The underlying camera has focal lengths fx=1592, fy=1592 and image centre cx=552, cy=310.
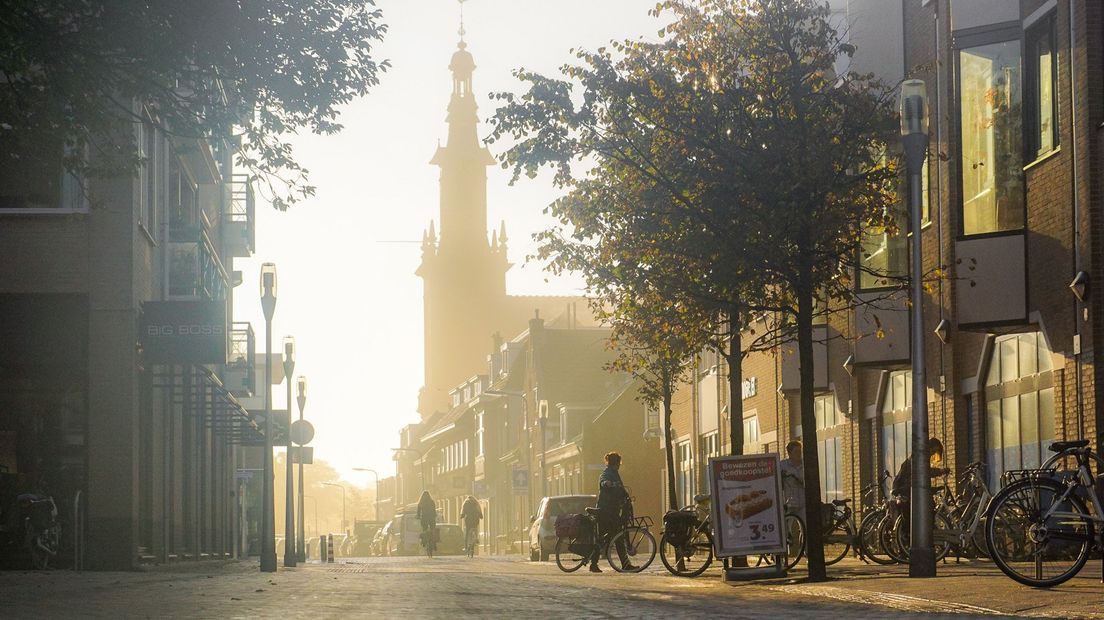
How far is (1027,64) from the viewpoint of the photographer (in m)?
21.0

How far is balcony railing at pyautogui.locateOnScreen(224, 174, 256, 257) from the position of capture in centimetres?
4002

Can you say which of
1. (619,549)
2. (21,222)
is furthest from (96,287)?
(619,549)

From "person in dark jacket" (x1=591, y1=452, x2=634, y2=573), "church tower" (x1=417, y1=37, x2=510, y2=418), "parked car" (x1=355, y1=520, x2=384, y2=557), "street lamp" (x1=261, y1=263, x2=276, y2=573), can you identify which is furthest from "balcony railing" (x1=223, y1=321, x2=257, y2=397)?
"church tower" (x1=417, y1=37, x2=510, y2=418)

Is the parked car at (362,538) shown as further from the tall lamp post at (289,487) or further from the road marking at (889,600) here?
the road marking at (889,600)

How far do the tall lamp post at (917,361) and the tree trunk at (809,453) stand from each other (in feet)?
3.55

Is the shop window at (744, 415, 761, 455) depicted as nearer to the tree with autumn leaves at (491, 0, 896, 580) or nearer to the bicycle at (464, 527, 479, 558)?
the bicycle at (464, 527, 479, 558)

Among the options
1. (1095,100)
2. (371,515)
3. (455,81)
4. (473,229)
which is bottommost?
(371,515)

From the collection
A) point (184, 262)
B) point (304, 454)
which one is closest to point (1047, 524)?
point (184, 262)

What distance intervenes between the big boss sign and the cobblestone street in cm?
48

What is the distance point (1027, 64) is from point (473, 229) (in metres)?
100

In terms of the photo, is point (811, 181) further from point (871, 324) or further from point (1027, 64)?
point (871, 324)

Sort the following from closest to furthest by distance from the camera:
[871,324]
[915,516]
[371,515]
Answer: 1. [915,516]
2. [871,324]
3. [371,515]

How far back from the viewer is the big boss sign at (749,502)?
17.1m

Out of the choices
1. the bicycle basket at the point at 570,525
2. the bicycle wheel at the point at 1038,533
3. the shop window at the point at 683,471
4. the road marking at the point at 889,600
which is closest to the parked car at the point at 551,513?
the shop window at the point at 683,471
